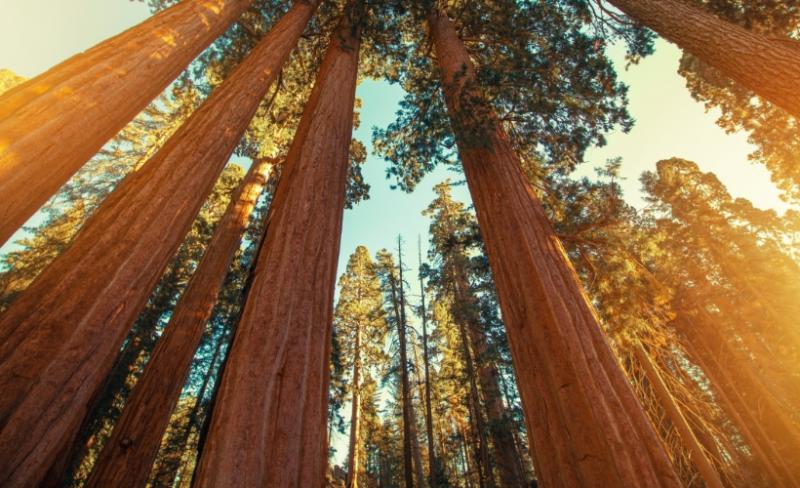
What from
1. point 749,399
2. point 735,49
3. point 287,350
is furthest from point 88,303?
point 749,399

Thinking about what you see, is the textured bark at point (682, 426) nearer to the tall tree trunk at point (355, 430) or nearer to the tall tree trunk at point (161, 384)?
the tall tree trunk at point (161, 384)

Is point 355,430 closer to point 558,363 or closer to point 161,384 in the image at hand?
point 161,384

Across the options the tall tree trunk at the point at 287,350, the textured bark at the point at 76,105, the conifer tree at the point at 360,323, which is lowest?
the tall tree trunk at the point at 287,350

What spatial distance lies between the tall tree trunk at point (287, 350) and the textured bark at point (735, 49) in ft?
15.2

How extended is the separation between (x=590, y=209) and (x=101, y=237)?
269 inches

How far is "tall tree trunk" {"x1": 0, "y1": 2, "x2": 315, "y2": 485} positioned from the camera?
1.21m

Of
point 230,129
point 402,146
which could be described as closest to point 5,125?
point 230,129

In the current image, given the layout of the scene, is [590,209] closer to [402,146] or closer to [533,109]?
[533,109]

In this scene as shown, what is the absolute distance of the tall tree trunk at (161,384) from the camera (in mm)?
3932

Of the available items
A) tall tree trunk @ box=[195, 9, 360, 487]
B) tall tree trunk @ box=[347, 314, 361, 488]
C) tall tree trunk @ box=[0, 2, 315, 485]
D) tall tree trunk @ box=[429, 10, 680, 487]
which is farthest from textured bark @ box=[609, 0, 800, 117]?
tall tree trunk @ box=[347, 314, 361, 488]

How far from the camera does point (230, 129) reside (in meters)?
2.71

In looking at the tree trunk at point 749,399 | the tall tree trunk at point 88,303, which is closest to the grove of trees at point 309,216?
the tall tree trunk at point 88,303

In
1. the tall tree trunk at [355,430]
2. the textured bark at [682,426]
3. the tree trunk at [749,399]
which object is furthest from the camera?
the tree trunk at [749,399]

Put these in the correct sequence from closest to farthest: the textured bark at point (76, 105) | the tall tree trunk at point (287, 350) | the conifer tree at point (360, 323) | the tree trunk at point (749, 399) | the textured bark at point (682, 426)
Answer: the tall tree trunk at point (287, 350) → the textured bark at point (76, 105) → the textured bark at point (682, 426) → the tree trunk at point (749, 399) → the conifer tree at point (360, 323)
